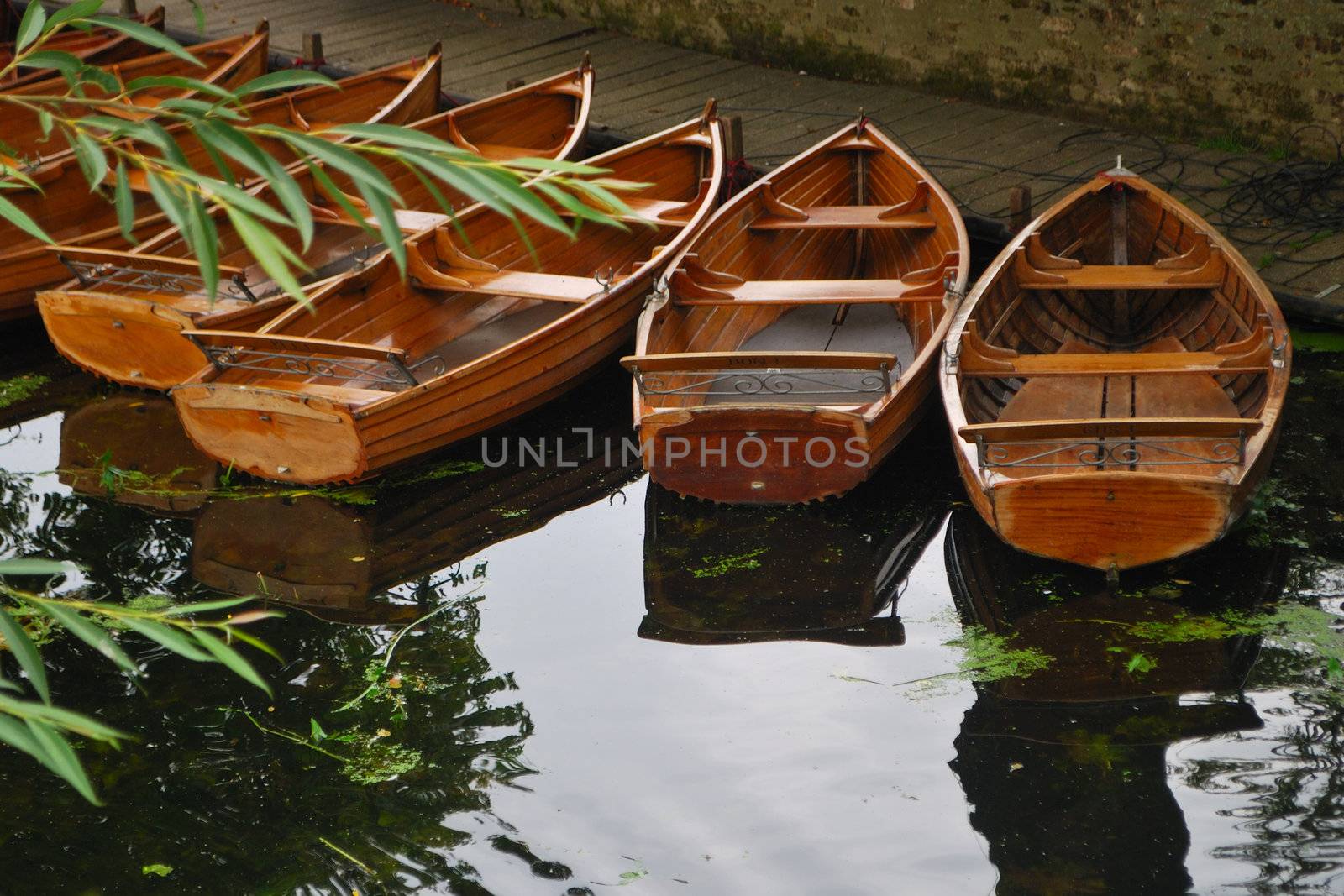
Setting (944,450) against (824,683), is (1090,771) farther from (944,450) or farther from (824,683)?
(944,450)

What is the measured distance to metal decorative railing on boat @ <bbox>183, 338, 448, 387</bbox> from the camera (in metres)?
5.12

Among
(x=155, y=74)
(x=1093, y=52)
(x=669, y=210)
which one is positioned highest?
(x=1093, y=52)

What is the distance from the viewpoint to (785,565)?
474 centimetres

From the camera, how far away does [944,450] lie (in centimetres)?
A: 545

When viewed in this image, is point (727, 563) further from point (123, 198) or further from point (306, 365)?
point (123, 198)

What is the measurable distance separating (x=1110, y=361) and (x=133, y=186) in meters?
5.12

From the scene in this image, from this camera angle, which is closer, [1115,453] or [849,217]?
[1115,453]

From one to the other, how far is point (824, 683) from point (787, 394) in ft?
4.33

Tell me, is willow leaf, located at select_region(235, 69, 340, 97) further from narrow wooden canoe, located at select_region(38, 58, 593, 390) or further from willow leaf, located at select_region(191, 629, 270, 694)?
narrow wooden canoe, located at select_region(38, 58, 593, 390)

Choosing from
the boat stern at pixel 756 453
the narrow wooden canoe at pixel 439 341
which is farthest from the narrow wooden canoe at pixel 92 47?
the boat stern at pixel 756 453

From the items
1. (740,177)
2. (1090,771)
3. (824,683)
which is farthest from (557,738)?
(740,177)

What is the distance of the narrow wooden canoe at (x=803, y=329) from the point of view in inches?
188

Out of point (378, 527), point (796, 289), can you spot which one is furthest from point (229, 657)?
point (796, 289)

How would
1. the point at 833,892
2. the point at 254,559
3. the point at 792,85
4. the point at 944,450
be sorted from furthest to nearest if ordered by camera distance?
the point at 792,85, the point at 944,450, the point at 254,559, the point at 833,892
